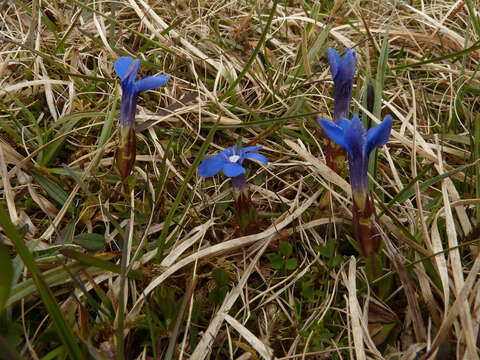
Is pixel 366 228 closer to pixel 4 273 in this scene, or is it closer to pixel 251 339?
pixel 251 339

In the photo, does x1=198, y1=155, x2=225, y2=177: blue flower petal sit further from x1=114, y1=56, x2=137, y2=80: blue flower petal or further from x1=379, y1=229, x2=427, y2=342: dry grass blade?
x1=379, y1=229, x2=427, y2=342: dry grass blade

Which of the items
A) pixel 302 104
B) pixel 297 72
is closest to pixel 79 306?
pixel 302 104

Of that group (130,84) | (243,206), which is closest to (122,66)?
(130,84)

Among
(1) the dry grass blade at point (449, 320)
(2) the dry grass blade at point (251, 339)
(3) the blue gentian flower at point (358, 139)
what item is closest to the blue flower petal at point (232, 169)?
(3) the blue gentian flower at point (358, 139)

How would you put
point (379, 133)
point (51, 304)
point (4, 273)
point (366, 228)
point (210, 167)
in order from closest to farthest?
point (4, 273) < point (51, 304) < point (379, 133) < point (366, 228) < point (210, 167)

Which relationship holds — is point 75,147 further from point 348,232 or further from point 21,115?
point 348,232

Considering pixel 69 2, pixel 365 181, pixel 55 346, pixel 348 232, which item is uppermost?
pixel 69 2

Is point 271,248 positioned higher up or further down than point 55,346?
further down
